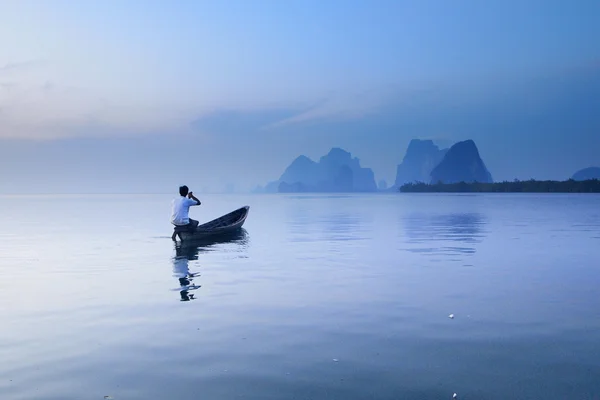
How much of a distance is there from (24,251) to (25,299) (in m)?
14.9

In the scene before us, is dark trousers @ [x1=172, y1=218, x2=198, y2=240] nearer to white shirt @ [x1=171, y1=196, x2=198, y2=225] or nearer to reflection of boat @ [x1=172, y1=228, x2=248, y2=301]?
white shirt @ [x1=171, y1=196, x2=198, y2=225]

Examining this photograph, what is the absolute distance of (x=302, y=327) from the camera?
1173 cm

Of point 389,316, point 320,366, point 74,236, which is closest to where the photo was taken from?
point 320,366

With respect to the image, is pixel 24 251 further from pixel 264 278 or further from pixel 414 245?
pixel 414 245

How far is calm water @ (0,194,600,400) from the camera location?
8180 mm

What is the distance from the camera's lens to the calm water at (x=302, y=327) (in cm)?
818

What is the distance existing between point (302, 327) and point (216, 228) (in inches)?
856

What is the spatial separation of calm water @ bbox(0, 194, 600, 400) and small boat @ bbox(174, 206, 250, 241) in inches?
200

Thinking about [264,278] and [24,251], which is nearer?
[264,278]

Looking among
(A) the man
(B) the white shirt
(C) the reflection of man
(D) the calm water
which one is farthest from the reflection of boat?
(B) the white shirt

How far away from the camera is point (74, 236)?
123ft

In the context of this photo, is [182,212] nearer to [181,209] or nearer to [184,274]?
[181,209]

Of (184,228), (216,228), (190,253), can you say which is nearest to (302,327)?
(190,253)

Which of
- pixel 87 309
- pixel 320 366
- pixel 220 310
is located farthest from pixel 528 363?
pixel 87 309
